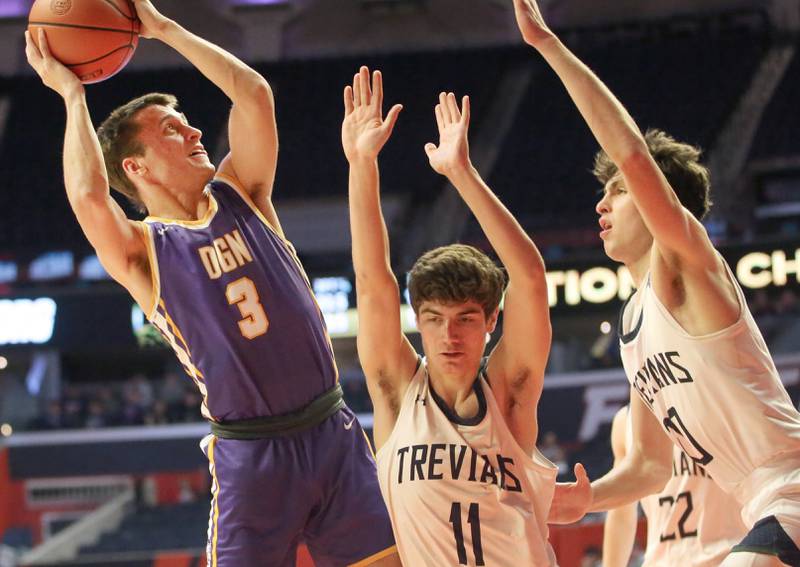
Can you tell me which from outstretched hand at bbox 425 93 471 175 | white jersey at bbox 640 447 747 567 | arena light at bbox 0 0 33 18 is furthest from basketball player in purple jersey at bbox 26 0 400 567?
arena light at bbox 0 0 33 18

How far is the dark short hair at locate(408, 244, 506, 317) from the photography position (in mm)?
3117

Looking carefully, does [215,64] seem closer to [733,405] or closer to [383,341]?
[383,341]

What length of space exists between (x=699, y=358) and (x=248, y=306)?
1.49 metres

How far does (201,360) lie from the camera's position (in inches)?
144

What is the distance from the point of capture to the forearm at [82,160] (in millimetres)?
3574

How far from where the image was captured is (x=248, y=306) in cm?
365

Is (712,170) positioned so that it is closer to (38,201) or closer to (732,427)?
(38,201)

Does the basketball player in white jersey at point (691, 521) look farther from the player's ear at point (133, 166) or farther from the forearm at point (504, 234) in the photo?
the player's ear at point (133, 166)

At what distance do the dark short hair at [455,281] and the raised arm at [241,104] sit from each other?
984 millimetres

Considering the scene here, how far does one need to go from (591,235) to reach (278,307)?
13111mm

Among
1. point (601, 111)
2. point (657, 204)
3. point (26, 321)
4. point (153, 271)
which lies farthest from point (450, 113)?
point (26, 321)

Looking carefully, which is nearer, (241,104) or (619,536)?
(241,104)

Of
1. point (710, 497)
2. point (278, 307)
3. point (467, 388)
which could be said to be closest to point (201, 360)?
point (278, 307)

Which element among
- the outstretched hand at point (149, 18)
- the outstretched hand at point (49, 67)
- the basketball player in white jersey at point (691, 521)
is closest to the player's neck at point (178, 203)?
the outstretched hand at point (49, 67)
